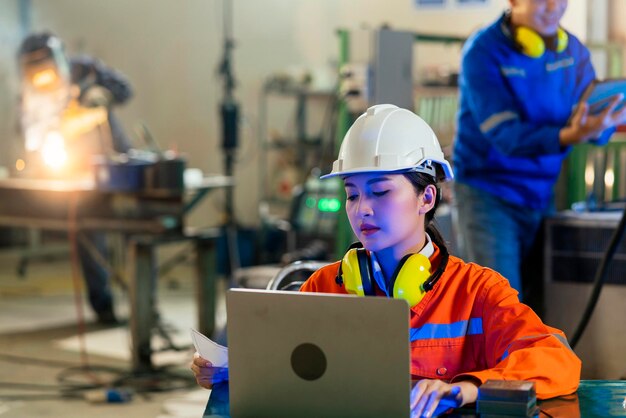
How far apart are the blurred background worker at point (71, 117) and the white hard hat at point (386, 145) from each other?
3.71m

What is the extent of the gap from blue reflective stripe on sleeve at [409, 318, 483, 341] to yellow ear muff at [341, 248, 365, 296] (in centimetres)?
12

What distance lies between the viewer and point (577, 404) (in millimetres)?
1680

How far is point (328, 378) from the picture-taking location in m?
1.46

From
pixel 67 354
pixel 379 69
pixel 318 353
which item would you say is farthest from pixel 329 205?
pixel 318 353

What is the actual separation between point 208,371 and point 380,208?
43 cm

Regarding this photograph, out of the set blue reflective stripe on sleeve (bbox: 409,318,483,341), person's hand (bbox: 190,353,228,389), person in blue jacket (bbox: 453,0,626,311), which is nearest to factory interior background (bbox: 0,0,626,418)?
person in blue jacket (bbox: 453,0,626,311)

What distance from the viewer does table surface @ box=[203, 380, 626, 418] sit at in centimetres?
162

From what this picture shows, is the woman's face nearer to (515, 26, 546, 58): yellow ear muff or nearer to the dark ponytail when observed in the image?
the dark ponytail

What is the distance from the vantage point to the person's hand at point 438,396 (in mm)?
1537

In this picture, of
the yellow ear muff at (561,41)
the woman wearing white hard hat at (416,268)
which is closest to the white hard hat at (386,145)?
the woman wearing white hard hat at (416,268)

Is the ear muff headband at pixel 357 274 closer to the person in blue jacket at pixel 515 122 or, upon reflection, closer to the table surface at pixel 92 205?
the person in blue jacket at pixel 515 122

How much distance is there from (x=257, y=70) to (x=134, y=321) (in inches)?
144

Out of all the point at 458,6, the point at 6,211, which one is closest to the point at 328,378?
the point at 6,211

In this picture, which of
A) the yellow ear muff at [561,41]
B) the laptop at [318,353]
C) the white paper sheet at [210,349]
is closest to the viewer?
the laptop at [318,353]
